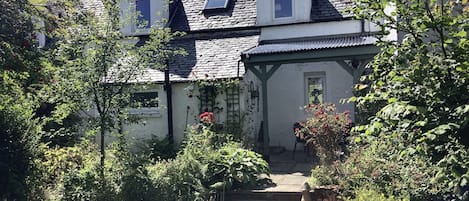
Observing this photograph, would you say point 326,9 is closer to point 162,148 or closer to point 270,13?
point 270,13

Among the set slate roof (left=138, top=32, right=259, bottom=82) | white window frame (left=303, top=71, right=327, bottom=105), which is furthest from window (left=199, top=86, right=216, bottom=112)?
white window frame (left=303, top=71, right=327, bottom=105)

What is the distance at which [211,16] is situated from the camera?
15695 mm

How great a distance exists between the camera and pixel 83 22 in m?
7.80

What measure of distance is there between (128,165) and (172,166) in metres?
0.96

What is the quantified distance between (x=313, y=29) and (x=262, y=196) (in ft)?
25.2

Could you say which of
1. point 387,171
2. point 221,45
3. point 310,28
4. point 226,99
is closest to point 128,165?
point 387,171

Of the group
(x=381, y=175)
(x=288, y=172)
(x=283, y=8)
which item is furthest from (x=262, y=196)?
(x=283, y=8)

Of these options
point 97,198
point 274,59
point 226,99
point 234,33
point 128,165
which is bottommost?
point 97,198

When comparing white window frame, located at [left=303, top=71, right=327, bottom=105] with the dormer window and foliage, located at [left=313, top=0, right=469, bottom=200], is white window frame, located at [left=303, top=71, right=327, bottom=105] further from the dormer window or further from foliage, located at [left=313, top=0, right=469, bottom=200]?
foliage, located at [left=313, top=0, right=469, bottom=200]

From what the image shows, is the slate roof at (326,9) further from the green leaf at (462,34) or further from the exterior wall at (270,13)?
the green leaf at (462,34)

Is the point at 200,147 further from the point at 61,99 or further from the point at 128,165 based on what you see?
the point at 61,99

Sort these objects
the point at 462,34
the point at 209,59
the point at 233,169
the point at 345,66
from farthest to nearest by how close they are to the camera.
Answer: the point at 209,59
the point at 345,66
the point at 233,169
the point at 462,34

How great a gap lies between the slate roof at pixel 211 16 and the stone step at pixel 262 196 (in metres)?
7.71

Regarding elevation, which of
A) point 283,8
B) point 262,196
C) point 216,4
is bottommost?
point 262,196
